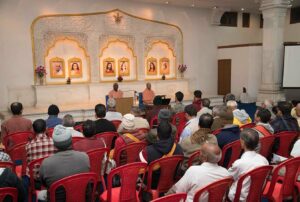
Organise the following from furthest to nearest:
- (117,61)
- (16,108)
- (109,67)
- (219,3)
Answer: (219,3) < (117,61) < (109,67) < (16,108)

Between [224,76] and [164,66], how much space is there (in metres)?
2.75

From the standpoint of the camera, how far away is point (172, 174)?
266cm

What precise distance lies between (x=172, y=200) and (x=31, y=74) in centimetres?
853

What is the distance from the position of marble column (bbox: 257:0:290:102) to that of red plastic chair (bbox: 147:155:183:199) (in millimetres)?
8260

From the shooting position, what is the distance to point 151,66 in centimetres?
1143

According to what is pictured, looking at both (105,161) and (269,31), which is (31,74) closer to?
(105,161)

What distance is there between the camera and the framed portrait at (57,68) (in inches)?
379

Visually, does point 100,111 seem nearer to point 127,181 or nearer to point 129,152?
point 129,152

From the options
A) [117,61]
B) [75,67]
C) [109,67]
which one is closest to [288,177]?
[75,67]

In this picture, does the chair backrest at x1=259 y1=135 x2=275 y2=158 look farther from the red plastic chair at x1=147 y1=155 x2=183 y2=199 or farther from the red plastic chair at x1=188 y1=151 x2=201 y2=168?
the red plastic chair at x1=147 y1=155 x2=183 y2=199

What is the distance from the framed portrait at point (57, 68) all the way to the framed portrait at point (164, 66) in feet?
12.8

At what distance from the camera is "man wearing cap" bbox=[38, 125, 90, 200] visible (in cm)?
229

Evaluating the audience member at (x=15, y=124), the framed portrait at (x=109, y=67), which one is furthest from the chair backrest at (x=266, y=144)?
the framed portrait at (x=109, y=67)

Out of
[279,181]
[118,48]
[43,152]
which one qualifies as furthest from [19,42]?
[279,181]
